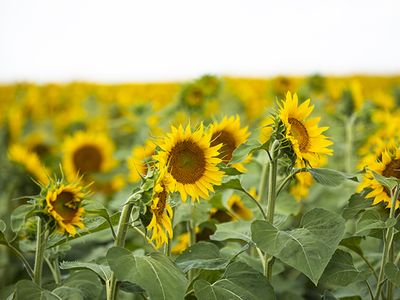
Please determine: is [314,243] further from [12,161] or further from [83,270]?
[12,161]

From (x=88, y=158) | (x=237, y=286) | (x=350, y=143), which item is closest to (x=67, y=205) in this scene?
(x=237, y=286)

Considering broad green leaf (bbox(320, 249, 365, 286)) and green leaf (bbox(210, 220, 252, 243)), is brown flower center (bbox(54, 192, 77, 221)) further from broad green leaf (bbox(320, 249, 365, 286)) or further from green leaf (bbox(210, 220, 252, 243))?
broad green leaf (bbox(320, 249, 365, 286))

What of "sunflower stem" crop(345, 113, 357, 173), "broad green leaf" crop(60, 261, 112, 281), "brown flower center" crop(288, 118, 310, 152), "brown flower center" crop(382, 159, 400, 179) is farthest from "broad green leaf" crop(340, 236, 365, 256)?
"sunflower stem" crop(345, 113, 357, 173)

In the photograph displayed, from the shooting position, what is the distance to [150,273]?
171 centimetres

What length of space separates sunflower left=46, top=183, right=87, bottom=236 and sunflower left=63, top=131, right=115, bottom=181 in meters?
2.88

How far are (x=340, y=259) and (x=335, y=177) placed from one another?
0.88ft

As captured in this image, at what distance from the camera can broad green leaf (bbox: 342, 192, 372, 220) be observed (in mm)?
2107

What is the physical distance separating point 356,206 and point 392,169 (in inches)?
6.0

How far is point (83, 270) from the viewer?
2035 mm

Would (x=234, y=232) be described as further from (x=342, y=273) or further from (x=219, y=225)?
(x=342, y=273)

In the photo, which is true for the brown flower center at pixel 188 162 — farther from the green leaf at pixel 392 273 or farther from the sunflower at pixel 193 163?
the green leaf at pixel 392 273

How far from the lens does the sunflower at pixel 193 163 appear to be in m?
1.96

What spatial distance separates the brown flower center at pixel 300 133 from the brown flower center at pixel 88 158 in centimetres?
301

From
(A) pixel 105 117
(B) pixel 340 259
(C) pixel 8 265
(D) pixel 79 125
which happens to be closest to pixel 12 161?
(C) pixel 8 265
